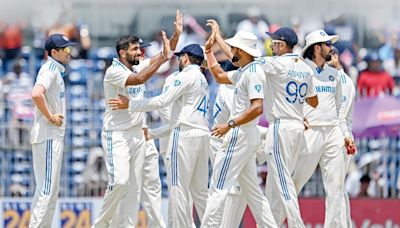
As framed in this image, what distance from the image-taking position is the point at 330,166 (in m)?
14.9

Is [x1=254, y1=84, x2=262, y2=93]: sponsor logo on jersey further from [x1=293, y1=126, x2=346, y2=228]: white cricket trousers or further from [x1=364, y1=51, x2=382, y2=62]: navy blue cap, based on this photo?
[x1=364, y1=51, x2=382, y2=62]: navy blue cap

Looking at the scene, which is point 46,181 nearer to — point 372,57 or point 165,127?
point 165,127

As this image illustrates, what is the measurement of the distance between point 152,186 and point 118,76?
1.63m

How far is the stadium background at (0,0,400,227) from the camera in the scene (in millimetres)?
18703

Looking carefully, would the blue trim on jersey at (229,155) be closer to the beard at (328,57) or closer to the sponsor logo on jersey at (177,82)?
the sponsor logo on jersey at (177,82)

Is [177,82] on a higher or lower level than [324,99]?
higher

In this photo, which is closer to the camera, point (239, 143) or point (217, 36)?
point (239, 143)

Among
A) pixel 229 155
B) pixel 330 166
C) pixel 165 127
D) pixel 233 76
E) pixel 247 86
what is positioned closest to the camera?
pixel 247 86

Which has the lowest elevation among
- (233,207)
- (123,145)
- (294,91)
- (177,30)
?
(233,207)

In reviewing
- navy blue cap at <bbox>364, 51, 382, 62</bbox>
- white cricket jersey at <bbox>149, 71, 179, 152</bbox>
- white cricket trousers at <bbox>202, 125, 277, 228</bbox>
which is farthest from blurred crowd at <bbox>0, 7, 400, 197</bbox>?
white cricket trousers at <bbox>202, 125, 277, 228</bbox>

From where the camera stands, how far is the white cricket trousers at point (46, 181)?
46.9ft

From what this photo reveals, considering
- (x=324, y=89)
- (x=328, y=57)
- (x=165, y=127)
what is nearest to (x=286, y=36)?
(x=328, y=57)

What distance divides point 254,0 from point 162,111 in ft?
22.8

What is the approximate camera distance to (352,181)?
2044 cm
